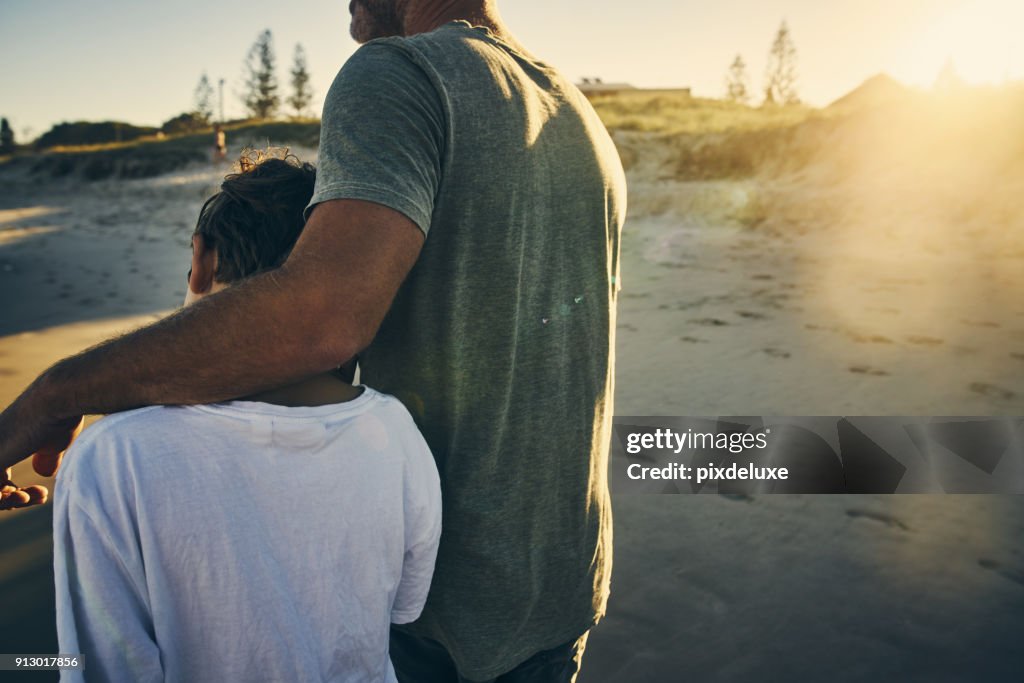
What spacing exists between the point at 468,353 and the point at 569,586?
1.61 ft

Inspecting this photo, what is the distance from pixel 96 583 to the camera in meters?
0.84

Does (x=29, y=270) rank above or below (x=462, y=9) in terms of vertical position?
below

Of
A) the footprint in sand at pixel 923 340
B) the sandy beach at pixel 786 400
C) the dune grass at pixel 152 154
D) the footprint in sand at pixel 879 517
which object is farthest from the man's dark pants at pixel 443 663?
the dune grass at pixel 152 154

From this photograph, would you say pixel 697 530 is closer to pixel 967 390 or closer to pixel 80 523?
pixel 967 390

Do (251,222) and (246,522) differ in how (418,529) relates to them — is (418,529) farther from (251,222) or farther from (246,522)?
(251,222)

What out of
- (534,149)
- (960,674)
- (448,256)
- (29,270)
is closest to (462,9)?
(534,149)

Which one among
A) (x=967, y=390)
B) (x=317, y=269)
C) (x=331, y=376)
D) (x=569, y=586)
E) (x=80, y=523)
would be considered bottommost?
(x=967, y=390)

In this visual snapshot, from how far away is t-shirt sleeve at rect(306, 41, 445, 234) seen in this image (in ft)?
2.85

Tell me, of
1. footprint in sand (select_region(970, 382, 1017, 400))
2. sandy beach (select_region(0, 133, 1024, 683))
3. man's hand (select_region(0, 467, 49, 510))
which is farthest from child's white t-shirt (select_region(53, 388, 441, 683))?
footprint in sand (select_region(970, 382, 1017, 400))

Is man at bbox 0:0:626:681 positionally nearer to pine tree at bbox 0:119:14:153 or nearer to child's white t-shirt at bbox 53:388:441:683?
child's white t-shirt at bbox 53:388:441:683

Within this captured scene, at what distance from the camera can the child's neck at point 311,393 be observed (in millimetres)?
968

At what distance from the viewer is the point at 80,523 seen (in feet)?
2.69

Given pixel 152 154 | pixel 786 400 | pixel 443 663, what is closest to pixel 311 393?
pixel 443 663

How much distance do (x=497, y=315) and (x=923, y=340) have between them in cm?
598
